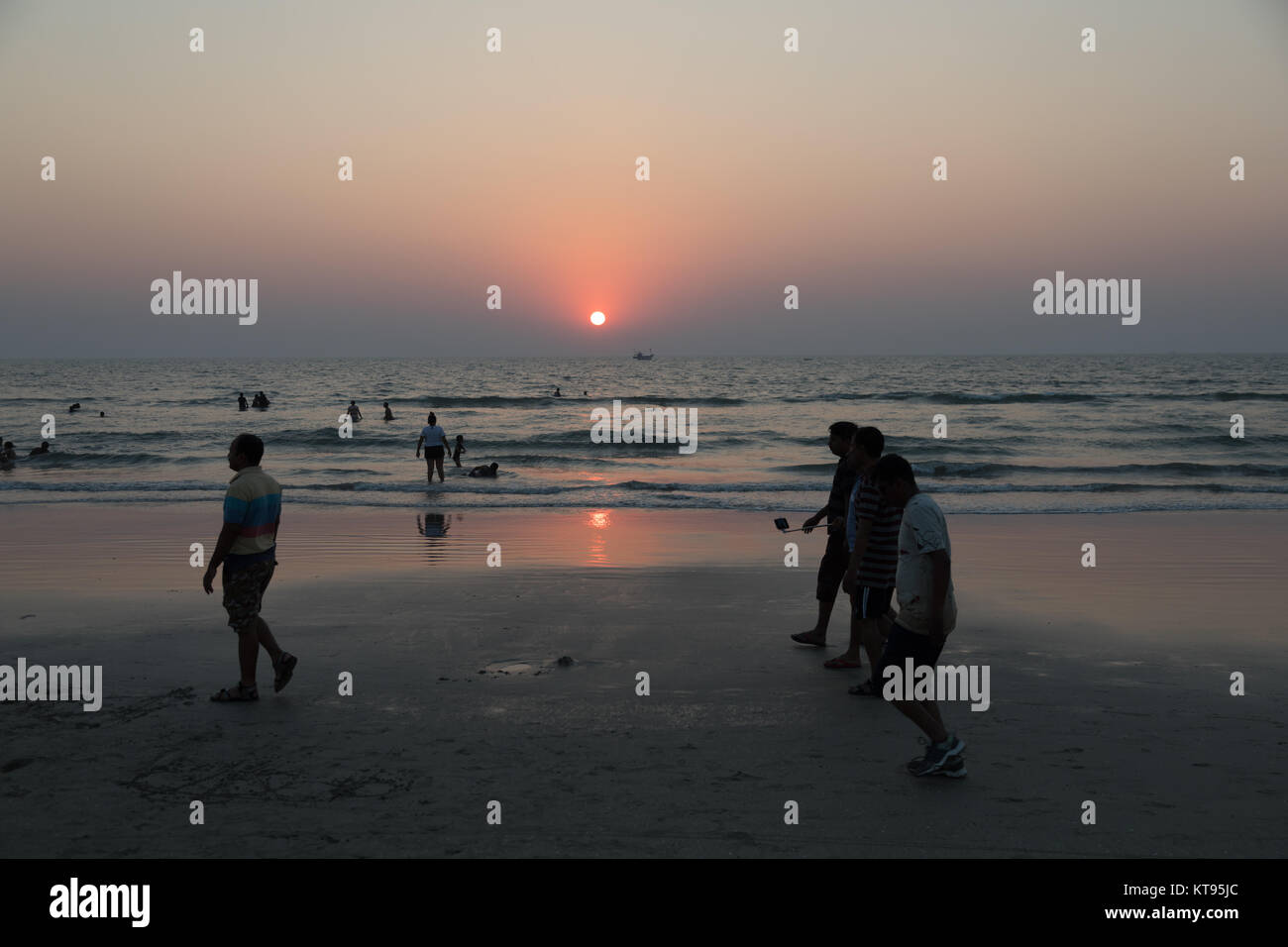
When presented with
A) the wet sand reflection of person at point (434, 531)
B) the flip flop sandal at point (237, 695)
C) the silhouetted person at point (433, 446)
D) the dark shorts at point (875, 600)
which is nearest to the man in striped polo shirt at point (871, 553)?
the dark shorts at point (875, 600)

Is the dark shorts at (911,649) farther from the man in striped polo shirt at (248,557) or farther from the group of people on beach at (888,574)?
the man in striped polo shirt at (248,557)

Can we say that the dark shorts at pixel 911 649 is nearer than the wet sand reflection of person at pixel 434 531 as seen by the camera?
Yes

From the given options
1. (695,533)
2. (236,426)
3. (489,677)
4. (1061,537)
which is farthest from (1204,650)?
(236,426)

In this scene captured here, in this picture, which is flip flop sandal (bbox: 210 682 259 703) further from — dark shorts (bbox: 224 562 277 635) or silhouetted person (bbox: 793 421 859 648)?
silhouetted person (bbox: 793 421 859 648)

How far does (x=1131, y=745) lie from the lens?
6148mm

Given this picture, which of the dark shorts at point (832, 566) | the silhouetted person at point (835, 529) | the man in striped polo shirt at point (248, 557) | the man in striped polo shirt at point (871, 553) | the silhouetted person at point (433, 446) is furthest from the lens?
the silhouetted person at point (433, 446)

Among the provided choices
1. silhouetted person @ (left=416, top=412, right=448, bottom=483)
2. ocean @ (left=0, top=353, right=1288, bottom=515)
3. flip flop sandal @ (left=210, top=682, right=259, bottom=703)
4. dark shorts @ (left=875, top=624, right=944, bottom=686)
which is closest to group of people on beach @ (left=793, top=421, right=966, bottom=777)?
dark shorts @ (left=875, top=624, right=944, bottom=686)

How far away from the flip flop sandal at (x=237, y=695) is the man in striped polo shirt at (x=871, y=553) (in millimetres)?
4306

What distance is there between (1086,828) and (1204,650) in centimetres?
463

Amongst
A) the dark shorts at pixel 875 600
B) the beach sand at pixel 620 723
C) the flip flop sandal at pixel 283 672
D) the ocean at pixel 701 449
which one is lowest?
the beach sand at pixel 620 723

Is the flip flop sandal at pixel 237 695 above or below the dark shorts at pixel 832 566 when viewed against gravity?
below

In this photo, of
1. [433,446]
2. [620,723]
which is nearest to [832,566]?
[620,723]

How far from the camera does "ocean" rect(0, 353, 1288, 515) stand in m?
23.3

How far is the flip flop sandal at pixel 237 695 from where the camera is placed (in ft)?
22.8
